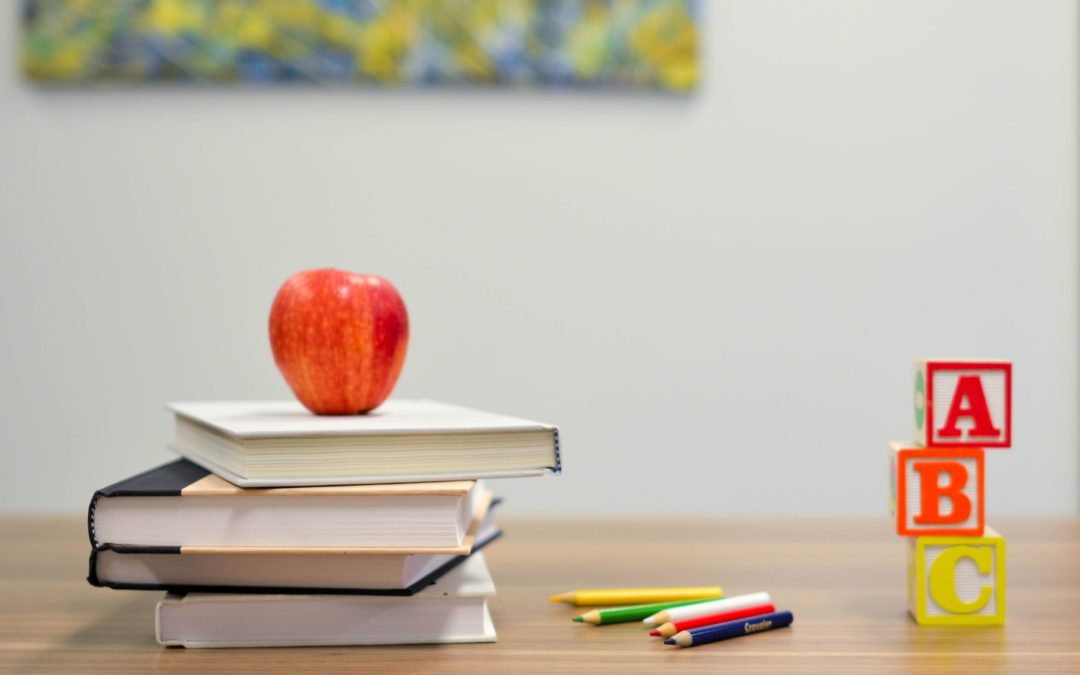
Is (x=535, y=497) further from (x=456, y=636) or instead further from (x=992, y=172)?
(x=456, y=636)

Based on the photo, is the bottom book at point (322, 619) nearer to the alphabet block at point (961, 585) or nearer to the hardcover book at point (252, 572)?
the hardcover book at point (252, 572)

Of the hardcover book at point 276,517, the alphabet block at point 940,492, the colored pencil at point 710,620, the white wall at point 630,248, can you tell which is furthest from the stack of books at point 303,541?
the white wall at point 630,248

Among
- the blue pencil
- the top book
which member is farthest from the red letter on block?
the top book

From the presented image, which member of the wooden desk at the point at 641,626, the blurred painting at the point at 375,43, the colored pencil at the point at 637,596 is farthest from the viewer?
the blurred painting at the point at 375,43

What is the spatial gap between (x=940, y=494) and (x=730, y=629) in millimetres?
166

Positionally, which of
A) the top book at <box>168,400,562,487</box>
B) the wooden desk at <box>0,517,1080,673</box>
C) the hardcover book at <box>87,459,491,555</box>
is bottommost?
the wooden desk at <box>0,517,1080,673</box>

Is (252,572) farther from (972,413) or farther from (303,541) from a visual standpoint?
(972,413)

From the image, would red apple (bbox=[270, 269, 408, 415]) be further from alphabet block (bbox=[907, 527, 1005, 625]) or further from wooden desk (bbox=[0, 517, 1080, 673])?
alphabet block (bbox=[907, 527, 1005, 625])

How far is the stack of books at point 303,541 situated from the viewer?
1.82 feet

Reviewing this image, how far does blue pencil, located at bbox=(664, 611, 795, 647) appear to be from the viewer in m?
0.55

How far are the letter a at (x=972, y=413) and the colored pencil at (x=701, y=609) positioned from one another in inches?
6.4

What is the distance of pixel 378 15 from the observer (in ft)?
5.73

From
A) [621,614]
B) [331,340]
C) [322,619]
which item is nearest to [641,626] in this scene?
[621,614]

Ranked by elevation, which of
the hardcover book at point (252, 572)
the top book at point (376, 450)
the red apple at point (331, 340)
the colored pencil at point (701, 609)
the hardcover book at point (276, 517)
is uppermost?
the red apple at point (331, 340)
